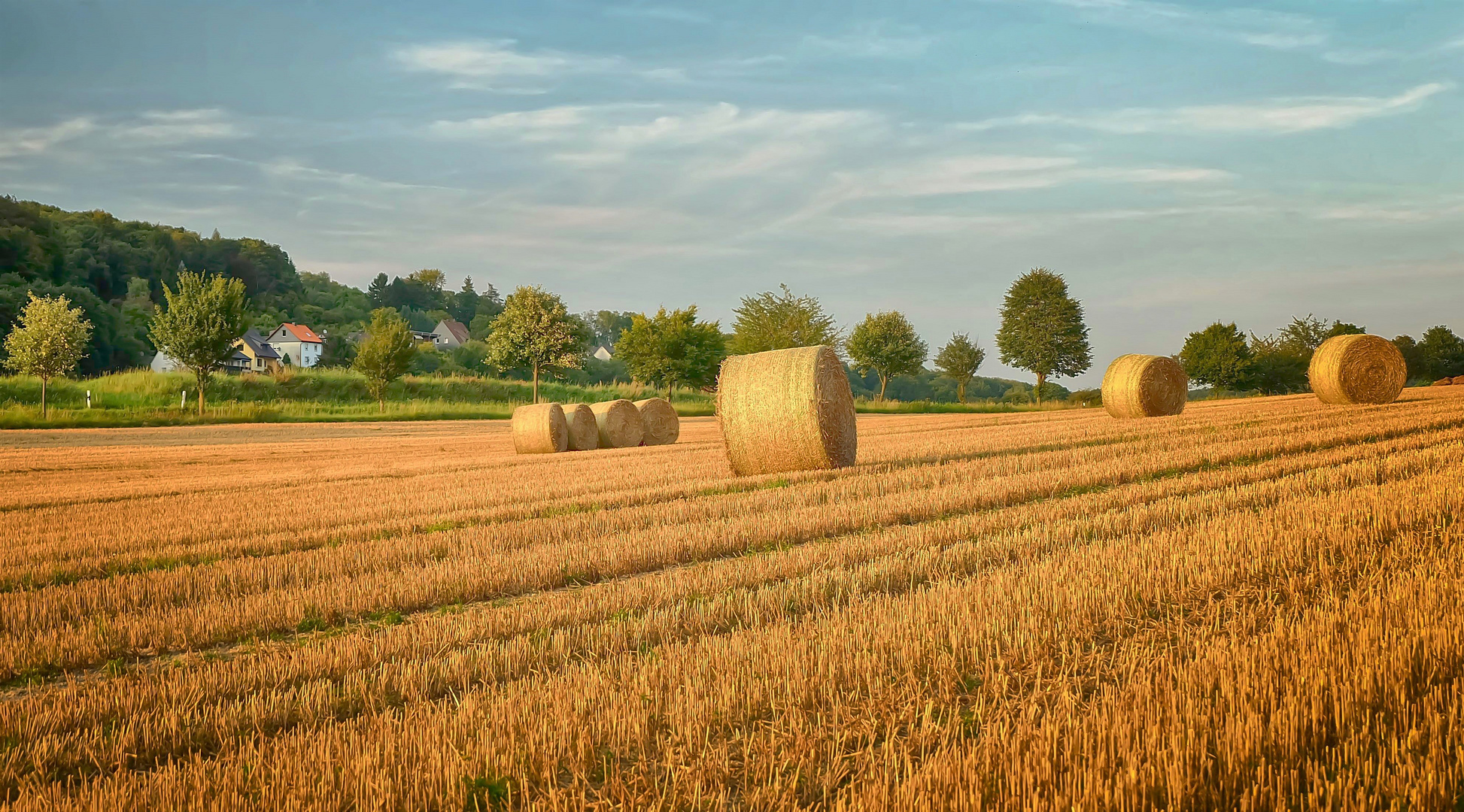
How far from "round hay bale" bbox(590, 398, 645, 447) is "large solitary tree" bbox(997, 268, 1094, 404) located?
54941mm

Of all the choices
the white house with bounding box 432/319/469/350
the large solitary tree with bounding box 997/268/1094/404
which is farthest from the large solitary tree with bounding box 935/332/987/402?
the white house with bounding box 432/319/469/350

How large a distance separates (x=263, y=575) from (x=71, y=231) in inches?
3685

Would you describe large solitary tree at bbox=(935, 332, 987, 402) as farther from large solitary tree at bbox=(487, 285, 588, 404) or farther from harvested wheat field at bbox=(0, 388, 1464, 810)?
harvested wheat field at bbox=(0, 388, 1464, 810)

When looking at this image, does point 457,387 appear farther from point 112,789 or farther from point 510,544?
point 112,789

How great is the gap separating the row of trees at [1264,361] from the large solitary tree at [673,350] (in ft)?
134

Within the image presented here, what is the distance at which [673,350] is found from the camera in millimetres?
58812

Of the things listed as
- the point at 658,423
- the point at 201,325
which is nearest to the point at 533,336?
the point at 201,325

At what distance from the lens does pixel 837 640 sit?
4.34 meters

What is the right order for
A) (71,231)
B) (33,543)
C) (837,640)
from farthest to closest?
(71,231) → (33,543) → (837,640)

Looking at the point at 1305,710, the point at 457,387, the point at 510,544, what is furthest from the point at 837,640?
the point at 457,387

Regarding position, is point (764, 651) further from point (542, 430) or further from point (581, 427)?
point (581, 427)

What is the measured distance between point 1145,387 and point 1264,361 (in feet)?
187

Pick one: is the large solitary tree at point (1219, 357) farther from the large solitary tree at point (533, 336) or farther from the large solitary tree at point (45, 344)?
the large solitary tree at point (45, 344)

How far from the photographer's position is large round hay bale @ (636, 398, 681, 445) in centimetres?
2409
